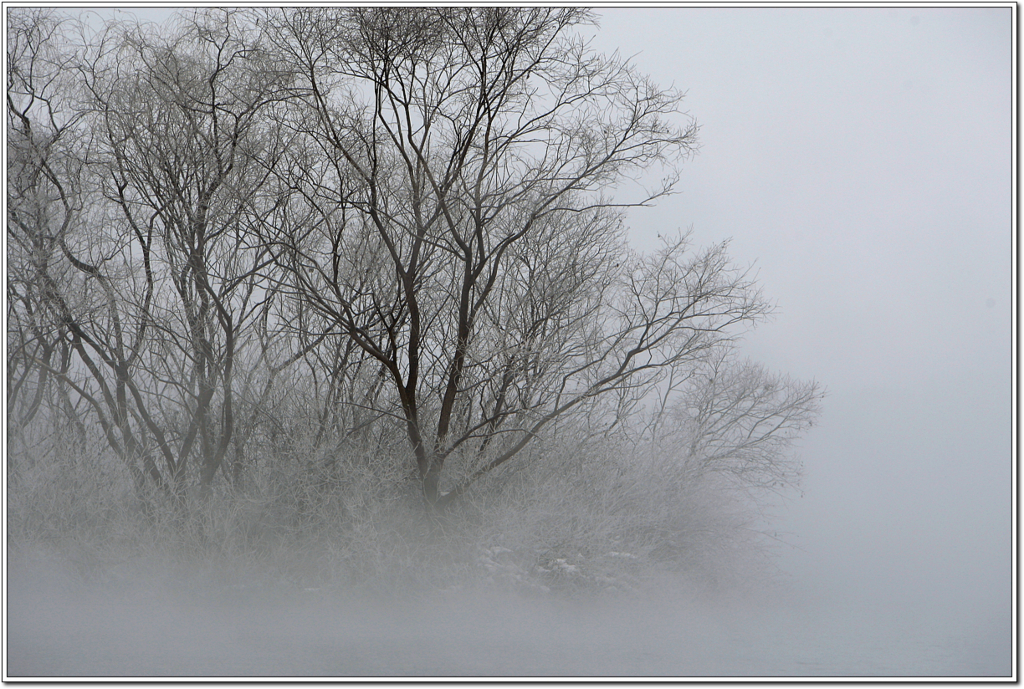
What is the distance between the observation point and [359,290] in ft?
15.8

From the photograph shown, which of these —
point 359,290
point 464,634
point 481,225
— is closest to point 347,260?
point 359,290

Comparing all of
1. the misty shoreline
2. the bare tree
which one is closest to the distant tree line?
the bare tree

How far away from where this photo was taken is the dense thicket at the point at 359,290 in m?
4.60

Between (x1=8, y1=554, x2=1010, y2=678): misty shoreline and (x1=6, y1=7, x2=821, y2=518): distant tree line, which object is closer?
(x1=8, y1=554, x2=1010, y2=678): misty shoreline

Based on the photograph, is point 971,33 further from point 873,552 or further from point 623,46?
point 873,552

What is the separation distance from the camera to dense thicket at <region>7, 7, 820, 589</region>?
4598mm

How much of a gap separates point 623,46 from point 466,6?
0.98 m

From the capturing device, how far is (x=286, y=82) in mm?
4664

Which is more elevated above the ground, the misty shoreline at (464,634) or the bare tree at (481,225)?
the bare tree at (481,225)

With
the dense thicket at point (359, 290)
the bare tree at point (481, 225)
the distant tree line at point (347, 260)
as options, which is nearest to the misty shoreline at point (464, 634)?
the dense thicket at point (359, 290)

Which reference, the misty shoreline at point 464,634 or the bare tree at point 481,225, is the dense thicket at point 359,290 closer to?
the bare tree at point 481,225

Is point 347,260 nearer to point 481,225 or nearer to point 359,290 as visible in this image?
point 359,290

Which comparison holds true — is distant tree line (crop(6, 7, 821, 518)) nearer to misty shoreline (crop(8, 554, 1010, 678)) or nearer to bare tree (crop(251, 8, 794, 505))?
bare tree (crop(251, 8, 794, 505))

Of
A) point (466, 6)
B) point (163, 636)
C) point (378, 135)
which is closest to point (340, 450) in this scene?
point (163, 636)
